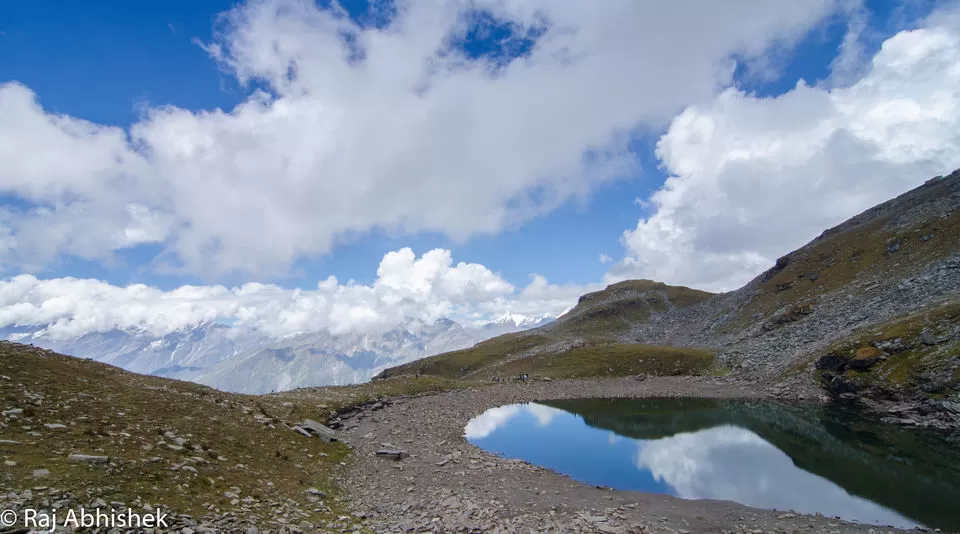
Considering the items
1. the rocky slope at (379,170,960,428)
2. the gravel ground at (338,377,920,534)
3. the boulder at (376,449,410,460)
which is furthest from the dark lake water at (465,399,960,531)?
the boulder at (376,449,410,460)

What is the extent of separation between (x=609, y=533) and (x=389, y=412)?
113ft

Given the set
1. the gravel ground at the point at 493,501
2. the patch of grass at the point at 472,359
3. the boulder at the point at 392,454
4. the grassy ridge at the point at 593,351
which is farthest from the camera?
the patch of grass at the point at 472,359

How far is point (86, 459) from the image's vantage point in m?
15.6

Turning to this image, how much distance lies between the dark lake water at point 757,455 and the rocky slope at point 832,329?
21.6 ft

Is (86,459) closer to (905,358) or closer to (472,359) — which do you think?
(905,358)

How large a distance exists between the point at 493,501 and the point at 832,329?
74709 millimetres

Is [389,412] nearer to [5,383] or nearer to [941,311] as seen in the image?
[5,383]

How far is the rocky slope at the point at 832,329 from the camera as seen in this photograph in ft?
151

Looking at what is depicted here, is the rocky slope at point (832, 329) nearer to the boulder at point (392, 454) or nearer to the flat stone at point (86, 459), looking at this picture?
the boulder at point (392, 454)

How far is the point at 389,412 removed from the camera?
48312 millimetres

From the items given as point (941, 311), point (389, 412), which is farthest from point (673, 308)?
point (389, 412)

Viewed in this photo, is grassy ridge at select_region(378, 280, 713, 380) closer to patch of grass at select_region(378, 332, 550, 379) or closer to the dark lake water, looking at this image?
patch of grass at select_region(378, 332, 550, 379)

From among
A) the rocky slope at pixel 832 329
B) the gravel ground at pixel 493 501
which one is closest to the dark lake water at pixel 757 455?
the gravel ground at pixel 493 501

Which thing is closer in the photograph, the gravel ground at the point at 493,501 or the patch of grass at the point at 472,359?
the gravel ground at the point at 493,501
